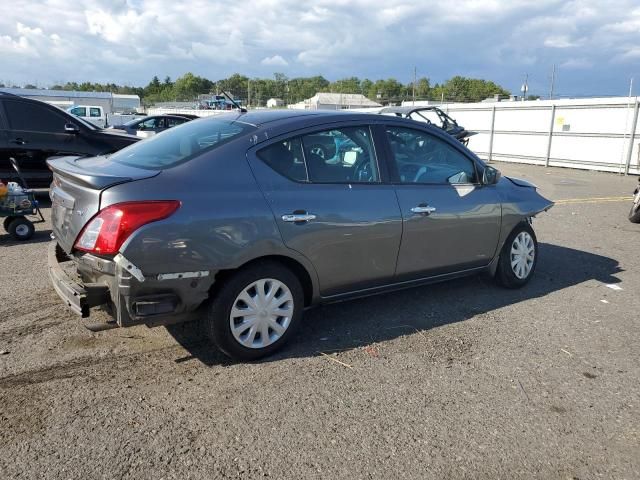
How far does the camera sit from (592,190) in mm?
13516

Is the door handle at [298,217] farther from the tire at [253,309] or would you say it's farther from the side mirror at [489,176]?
the side mirror at [489,176]

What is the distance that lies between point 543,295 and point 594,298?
50 centimetres

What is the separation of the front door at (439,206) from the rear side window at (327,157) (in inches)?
10.1

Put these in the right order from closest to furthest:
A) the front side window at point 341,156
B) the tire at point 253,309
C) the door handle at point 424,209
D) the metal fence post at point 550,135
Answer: the tire at point 253,309 < the front side window at point 341,156 < the door handle at point 424,209 < the metal fence post at point 550,135

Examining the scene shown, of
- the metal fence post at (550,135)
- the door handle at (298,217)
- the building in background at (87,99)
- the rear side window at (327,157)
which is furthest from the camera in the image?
the building in background at (87,99)

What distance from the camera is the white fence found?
1714 centimetres

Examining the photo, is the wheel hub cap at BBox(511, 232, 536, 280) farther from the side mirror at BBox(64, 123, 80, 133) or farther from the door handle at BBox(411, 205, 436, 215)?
the side mirror at BBox(64, 123, 80, 133)

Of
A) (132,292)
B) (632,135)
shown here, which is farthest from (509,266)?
(632,135)

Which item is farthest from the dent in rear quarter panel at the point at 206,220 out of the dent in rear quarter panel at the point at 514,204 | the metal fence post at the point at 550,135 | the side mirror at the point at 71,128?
the metal fence post at the point at 550,135

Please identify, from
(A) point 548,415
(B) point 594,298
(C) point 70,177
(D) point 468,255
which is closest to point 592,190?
(B) point 594,298

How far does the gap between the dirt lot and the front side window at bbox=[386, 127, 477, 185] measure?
1.19 meters

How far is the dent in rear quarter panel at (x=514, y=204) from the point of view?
199 inches

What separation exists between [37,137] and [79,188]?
21.9ft

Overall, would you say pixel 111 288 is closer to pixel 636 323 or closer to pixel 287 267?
pixel 287 267
